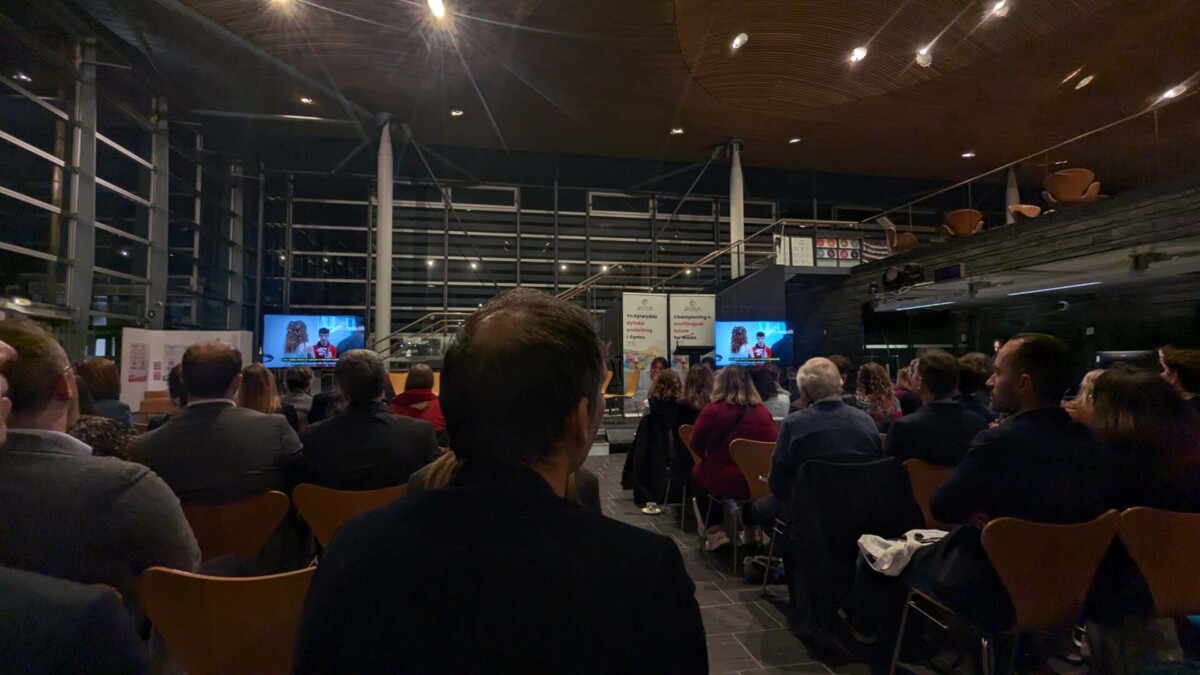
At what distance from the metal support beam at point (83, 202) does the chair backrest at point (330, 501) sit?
20.9 feet

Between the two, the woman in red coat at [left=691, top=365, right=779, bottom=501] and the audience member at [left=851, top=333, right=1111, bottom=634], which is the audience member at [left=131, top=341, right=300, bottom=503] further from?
the audience member at [left=851, top=333, right=1111, bottom=634]

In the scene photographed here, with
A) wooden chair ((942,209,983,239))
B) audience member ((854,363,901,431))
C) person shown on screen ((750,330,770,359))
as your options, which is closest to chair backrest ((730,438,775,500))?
audience member ((854,363,901,431))

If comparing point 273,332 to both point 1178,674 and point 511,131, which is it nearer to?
point 511,131

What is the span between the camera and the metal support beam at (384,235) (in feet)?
36.2

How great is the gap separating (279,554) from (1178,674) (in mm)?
3138

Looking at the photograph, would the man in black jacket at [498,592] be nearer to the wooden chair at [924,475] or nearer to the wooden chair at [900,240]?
the wooden chair at [924,475]

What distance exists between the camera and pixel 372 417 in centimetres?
245

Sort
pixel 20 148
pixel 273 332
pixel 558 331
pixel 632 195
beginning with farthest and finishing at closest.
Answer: pixel 632 195 < pixel 273 332 < pixel 20 148 < pixel 558 331

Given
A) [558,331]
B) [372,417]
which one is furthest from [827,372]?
[558,331]

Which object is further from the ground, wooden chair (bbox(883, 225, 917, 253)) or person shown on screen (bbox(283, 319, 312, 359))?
wooden chair (bbox(883, 225, 917, 253))

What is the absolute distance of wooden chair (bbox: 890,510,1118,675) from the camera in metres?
1.79

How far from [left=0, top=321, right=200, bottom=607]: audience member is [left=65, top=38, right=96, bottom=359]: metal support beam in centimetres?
672

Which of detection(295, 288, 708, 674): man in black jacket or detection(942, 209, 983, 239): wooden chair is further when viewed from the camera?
detection(942, 209, 983, 239): wooden chair

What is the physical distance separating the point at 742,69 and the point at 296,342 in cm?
941
